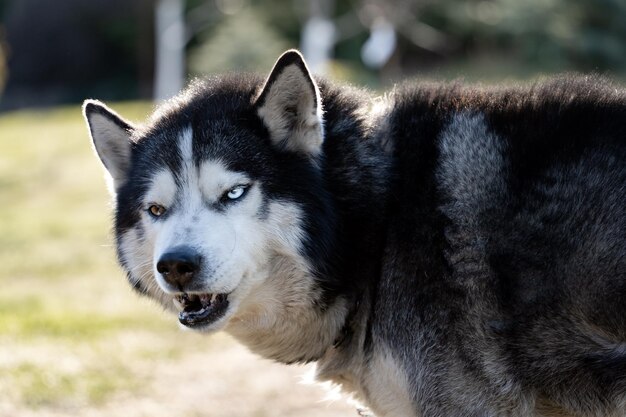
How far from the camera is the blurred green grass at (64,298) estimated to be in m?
6.41

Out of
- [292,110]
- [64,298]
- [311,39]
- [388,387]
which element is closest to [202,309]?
[388,387]

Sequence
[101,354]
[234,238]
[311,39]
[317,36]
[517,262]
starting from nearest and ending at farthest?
[517,262] → [234,238] → [101,354] → [317,36] → [311,39]

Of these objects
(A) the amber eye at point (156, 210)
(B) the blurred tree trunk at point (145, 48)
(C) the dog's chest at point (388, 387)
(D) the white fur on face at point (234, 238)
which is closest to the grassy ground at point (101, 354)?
(A) the amber eye at point (156, 210)

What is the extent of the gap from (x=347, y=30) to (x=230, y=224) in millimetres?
27449

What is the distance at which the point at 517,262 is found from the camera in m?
3.43

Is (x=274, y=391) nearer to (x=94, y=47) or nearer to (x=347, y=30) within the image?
(x=347, y=30)

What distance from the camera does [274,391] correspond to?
20.7 feet

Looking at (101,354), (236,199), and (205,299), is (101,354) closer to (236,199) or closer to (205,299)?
(205,299)

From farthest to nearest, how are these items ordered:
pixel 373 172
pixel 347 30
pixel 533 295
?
pixel 347 30, pixel 373 172, pixel 533 295

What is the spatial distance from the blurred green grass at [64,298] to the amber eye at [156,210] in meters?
0.56

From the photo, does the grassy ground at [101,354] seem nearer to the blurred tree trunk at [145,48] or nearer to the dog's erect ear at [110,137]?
the dog's erect ear at [110,137]

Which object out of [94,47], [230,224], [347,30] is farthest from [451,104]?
[94,47]

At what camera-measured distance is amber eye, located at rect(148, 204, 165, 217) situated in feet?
12.9

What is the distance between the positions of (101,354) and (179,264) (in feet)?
13.1
